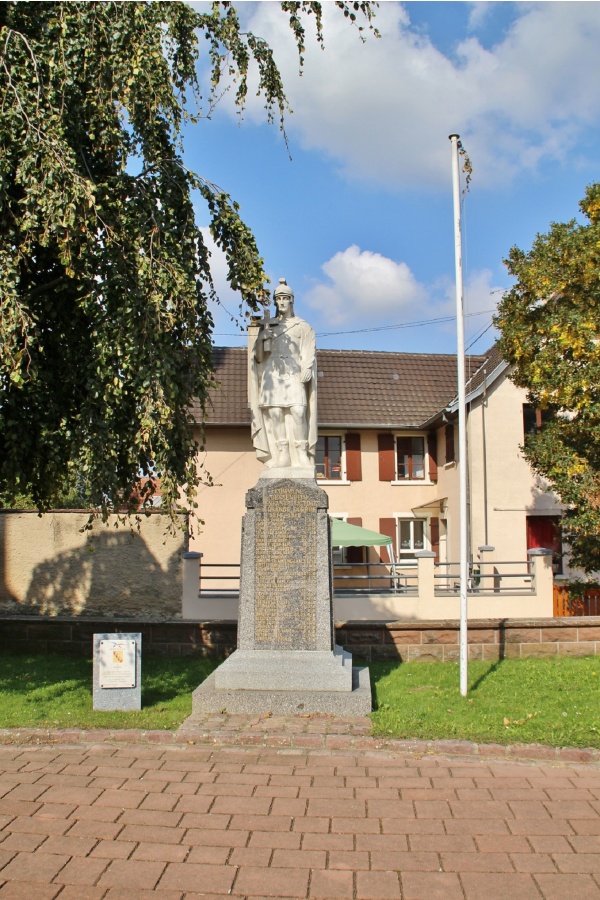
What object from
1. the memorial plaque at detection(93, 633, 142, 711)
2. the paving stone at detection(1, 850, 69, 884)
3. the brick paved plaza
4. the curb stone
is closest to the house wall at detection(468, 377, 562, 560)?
A: the memorial plaque at detection(93, 633, 142, 711)

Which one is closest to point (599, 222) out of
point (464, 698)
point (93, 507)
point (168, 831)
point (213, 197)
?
point (213, 197)

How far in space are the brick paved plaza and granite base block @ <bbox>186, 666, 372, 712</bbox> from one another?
2.98 ft

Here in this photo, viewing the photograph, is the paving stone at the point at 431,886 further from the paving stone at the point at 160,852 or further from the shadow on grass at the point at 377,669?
the shadow on grass at the point at 377,669

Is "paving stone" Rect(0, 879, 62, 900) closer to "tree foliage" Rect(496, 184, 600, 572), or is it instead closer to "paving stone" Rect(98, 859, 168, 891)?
"paving stone" Rect(98, 859, 168, 891)

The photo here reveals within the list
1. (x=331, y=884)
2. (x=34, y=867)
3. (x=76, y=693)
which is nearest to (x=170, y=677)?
(x=76, y=693)

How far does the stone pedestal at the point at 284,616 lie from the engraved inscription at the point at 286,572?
0.03ft

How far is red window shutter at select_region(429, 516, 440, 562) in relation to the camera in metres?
24.5

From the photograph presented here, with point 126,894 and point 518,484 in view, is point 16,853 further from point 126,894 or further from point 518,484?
point 518,484

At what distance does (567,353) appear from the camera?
13070 millimetres

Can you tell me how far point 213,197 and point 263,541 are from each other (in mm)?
3642

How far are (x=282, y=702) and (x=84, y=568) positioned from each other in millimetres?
8485

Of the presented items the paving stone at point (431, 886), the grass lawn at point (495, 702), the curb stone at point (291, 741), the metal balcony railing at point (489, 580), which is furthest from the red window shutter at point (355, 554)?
the paving stone at point (431, 886)

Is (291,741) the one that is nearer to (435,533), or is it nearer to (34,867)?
(34,867)

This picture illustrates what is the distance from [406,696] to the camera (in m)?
8.40
